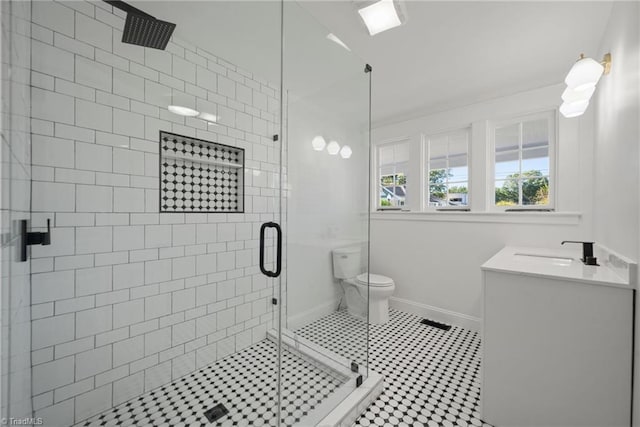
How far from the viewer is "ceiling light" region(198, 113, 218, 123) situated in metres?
1.91

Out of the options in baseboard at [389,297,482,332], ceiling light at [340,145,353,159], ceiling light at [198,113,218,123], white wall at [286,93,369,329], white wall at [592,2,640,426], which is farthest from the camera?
baseboard at [389,297,482,332]

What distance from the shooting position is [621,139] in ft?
4.38

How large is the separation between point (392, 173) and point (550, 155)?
146cm

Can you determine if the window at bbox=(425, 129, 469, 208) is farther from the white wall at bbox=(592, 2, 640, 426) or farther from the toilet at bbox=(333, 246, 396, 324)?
the toilet at bbox=(333, 246, 396, 324)

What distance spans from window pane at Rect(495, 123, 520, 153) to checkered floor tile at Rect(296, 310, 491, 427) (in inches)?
71.5

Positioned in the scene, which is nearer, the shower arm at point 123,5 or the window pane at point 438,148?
the shower arm at point 123,5

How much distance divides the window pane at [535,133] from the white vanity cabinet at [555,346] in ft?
Result: 4.63

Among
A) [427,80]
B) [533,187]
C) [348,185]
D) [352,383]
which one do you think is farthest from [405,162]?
[352,383]

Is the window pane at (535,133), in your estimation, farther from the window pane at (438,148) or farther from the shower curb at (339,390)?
the shower curb at (339,390)

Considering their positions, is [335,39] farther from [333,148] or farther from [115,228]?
[115,228]

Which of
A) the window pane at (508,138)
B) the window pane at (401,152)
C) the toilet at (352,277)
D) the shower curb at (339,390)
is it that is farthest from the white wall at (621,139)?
the window pane at (401,152)

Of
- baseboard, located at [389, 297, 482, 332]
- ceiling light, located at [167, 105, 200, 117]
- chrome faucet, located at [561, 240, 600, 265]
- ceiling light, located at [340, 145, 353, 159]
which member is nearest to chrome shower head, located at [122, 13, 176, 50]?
ceiling light, located at [167, 105, 200, 117]

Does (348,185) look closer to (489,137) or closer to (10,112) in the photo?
(10,112)

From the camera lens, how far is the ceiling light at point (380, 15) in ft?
4.38
